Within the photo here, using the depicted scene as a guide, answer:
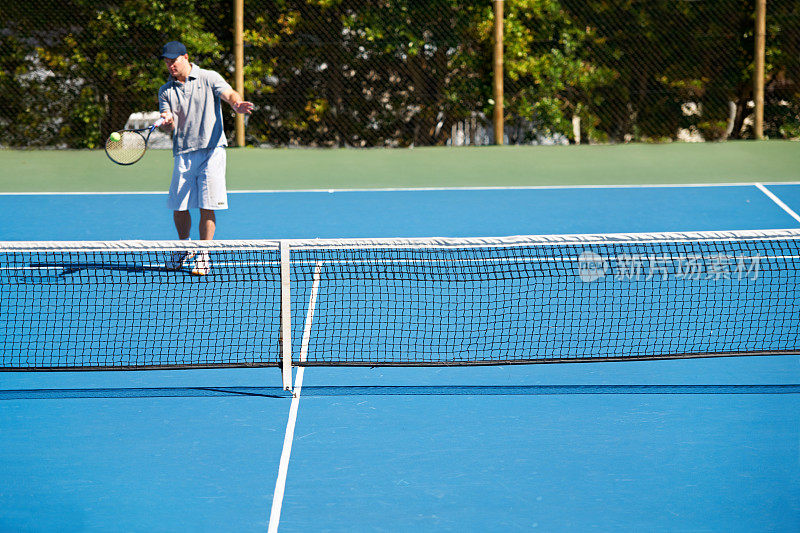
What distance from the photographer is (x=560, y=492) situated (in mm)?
4363

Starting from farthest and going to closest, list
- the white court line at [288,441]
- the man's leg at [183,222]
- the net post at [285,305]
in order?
the man's leg at [183,222], the net post at [285,305], the white court line at [288,441]

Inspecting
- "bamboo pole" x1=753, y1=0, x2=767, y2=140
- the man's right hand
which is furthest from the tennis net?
"bamboo pole" x1=753, y1=0, x2=767, y2=140

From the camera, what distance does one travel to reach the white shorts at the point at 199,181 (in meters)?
7.88

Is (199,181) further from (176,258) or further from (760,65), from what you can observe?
(760,65)

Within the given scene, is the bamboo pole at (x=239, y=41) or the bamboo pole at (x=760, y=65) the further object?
the bamboo pole at (x=760, y=65)

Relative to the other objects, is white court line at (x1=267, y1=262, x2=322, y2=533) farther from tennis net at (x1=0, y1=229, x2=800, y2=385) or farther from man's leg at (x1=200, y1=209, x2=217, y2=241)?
man's leg at (x1=200, y1=209, x2=217, y2=241)

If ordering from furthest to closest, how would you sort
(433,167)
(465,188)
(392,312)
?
1. (433,167)
2. (465,188)
3. (392,312)

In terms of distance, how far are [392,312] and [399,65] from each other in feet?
25.1

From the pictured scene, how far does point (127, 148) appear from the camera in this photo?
28.9 ft

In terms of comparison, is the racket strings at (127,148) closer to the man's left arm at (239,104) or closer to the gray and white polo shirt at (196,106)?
the gray and white polo shirt at (196,106)

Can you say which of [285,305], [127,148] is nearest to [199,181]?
[127,148]

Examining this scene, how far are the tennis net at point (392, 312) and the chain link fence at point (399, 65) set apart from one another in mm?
6134

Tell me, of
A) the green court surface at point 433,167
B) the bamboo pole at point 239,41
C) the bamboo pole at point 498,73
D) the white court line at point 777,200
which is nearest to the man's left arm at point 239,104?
the green court surface at point 433,167

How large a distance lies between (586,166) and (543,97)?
1479mm
